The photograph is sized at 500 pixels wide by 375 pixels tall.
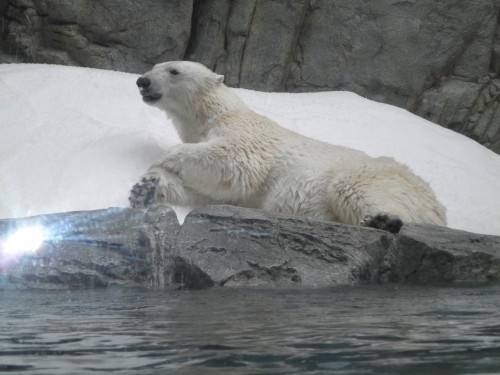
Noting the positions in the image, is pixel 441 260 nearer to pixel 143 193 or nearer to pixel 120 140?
pixel 143 193

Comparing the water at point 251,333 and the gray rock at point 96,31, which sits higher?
the gray rock at point 96,31

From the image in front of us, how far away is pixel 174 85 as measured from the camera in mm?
6480

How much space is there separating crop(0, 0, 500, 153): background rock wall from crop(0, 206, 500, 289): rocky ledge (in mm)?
5049

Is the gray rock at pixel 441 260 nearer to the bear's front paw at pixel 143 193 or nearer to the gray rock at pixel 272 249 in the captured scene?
the gray rock at pixel 272 249

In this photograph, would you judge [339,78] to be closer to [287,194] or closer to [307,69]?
[307,69]

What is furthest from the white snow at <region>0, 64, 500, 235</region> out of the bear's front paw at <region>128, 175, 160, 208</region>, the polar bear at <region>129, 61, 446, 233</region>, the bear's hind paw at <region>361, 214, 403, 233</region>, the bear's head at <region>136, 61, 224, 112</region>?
the bear's hind paw at <region>361, 214, 403, 233</region>

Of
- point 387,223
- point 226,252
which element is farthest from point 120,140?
point 387,223

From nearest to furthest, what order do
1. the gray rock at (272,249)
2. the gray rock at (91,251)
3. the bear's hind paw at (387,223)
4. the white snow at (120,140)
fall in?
the gray rock at (91,251) → the gray rock at (272,249) → the bear's hind paw at (387,223) → the white snow at (120,140)

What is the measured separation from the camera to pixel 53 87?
7.34m

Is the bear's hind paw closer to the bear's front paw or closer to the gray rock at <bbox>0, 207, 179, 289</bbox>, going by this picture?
the gray rock at <bbox>0, 207, 179, 289</bbox>

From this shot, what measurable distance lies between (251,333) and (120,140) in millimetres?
4404

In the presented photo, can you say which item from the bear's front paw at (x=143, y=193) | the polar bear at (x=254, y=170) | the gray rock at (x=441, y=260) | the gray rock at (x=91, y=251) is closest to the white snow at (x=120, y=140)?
the bear's front paw at (x=143, y=193)

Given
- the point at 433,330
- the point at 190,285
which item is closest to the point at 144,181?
the point at 190,285

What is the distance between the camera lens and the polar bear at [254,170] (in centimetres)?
545
